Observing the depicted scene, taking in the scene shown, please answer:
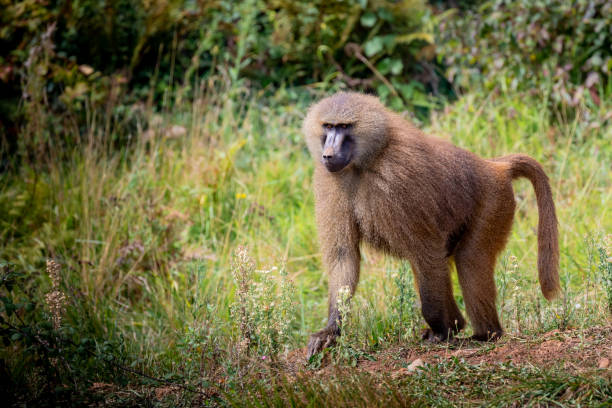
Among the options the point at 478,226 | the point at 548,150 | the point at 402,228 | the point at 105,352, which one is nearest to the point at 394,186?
the point at 402,228

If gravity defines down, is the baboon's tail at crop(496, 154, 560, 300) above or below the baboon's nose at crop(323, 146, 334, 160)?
below

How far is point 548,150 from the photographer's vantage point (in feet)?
19.1

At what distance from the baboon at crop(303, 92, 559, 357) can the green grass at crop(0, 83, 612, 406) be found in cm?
17

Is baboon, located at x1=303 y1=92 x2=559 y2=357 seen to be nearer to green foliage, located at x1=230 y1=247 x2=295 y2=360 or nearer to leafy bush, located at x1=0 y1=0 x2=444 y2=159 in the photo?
green foliage, located at x1=230 y1=247 x2=295 y2=360

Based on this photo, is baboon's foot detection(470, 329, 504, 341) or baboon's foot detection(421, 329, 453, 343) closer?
baboon's foot detection(421, 329, 453, 343)

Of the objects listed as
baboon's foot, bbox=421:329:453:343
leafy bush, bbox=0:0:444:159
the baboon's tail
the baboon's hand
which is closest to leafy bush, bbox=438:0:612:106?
leafy bush, bbox=0:0:444:159

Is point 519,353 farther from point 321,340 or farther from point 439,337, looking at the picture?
point 321,340

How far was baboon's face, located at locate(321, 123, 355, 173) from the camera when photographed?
11.1 ft

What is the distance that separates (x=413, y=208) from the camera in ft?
11.2

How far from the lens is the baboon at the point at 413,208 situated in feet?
11.2

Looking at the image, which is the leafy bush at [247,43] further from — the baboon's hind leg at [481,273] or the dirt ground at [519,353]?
the dirt ground at [519,353]

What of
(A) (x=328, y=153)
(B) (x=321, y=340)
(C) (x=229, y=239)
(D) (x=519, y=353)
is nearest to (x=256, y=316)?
(B) (x=321, y=340)

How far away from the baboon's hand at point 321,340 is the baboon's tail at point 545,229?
48.1 inches

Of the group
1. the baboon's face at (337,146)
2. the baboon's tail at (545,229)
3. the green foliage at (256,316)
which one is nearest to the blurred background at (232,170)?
the green foliage at (256,316)
